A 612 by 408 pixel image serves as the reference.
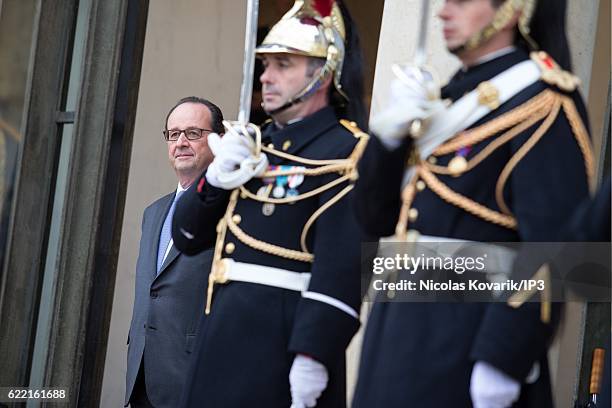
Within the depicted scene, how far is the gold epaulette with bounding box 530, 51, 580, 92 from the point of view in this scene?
353cm

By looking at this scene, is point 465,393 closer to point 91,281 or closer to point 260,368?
point 260,368

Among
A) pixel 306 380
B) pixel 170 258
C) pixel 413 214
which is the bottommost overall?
pixel 306 380

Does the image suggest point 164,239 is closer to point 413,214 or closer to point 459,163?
point 413,214

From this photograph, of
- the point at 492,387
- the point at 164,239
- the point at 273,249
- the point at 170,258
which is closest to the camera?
the point at 492,387

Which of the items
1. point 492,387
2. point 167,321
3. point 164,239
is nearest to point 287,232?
point 492,387

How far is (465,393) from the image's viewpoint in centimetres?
343

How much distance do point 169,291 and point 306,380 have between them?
1639 millimetres

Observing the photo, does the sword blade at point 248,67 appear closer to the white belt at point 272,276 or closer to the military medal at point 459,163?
the white belt at point 272,276

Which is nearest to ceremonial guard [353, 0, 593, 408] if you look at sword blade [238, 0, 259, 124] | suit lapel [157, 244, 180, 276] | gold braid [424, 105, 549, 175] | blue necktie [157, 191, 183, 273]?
gold braid [424, 105, 549, 175]

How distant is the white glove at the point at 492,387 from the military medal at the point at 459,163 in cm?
49

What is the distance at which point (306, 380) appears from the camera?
396cm

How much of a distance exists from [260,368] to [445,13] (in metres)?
1.21

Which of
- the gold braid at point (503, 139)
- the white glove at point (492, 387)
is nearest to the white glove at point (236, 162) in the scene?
the gold braid at point (503, 139)

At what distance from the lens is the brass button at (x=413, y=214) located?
11.7ft
